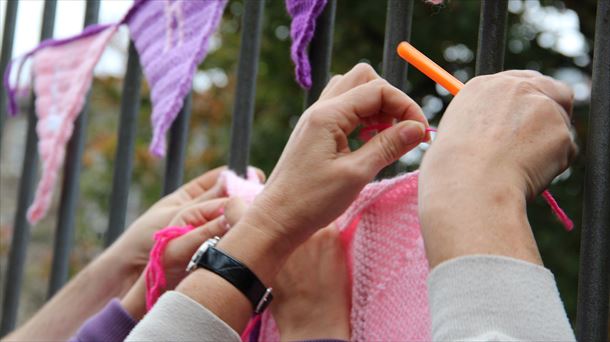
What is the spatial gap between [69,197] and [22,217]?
5.4 inches

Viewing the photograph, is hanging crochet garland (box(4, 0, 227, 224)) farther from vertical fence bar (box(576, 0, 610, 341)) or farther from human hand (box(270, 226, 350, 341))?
vertical fence bar (box(576, 0, 610, 341))

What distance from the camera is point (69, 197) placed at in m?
1.52

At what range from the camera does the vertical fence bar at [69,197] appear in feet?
4.96

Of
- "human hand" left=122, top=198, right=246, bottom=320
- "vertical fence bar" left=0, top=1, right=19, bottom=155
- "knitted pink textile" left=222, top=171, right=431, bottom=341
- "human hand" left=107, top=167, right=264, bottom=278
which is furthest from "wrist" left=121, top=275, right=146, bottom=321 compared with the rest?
"vertical fence bar" left=0, top=1, right=19, bottom=155

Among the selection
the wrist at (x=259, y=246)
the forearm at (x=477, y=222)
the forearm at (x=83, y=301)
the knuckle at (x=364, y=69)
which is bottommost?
the forearm at (x=83, y=301)

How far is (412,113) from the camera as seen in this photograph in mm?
870

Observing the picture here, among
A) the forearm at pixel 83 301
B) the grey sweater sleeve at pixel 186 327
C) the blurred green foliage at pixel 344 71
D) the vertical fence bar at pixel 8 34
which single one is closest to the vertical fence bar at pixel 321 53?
the grey sweater sleeve at pixel 186 327

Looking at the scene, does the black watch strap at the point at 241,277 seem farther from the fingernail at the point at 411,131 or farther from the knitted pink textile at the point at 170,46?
the knitted pink textile at the point at 170,46

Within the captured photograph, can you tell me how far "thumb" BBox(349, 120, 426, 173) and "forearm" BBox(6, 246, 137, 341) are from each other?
0.59 meters

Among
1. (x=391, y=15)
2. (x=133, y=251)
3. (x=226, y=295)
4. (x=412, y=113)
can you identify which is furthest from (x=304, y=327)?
(x=133, y=251)

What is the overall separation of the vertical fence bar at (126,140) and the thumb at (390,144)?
608 mm

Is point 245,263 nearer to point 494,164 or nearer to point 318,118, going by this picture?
point 318,118

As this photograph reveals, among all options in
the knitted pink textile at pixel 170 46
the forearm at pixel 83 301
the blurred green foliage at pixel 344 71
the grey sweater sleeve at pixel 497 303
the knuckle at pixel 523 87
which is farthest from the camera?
the blurred green foliage at pixel 344 71

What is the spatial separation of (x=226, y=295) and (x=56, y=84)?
758 mm
